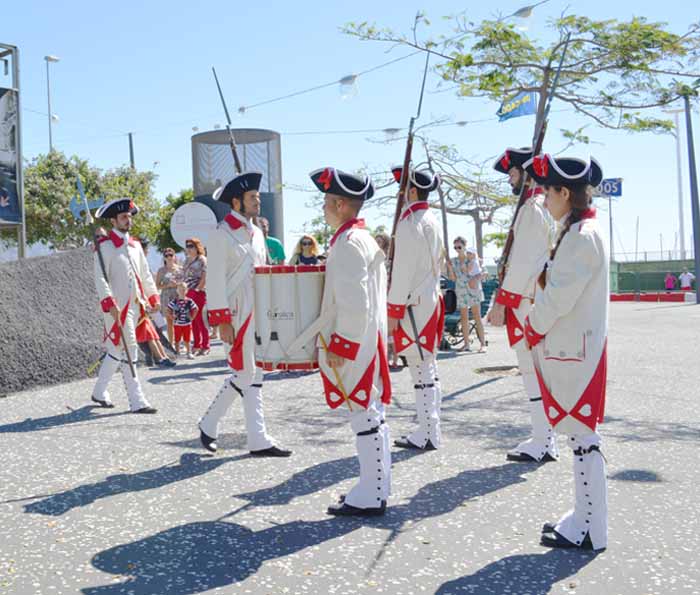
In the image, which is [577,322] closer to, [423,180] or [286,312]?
[286,312]

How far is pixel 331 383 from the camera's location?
4.50m

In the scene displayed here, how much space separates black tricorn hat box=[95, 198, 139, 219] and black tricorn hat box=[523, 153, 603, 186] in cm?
458

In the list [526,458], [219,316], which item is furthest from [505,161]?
[219,316]

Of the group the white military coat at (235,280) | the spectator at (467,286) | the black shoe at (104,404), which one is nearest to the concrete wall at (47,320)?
the black shoe at (104,404)


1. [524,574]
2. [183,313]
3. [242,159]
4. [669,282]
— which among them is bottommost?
[524,574]

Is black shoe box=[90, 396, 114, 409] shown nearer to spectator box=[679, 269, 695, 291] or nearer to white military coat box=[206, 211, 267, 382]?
white military coat box=[206, 211, 267, 382]

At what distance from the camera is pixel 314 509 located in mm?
4605

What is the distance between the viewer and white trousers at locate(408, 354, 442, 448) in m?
5.90

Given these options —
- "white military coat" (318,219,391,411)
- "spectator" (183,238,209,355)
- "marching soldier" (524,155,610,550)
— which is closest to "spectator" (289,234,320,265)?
"spectator" (183,238,209,355)

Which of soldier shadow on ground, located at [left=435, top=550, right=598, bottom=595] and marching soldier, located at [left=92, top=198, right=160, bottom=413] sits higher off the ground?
marching soldier, located at [left=92, top=198, right=160, bottom=413]

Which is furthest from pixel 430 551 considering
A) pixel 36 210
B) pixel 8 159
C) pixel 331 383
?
pixel 36 210

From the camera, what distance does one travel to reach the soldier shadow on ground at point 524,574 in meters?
3.48

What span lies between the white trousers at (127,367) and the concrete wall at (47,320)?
167cm

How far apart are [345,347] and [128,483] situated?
1899mm
